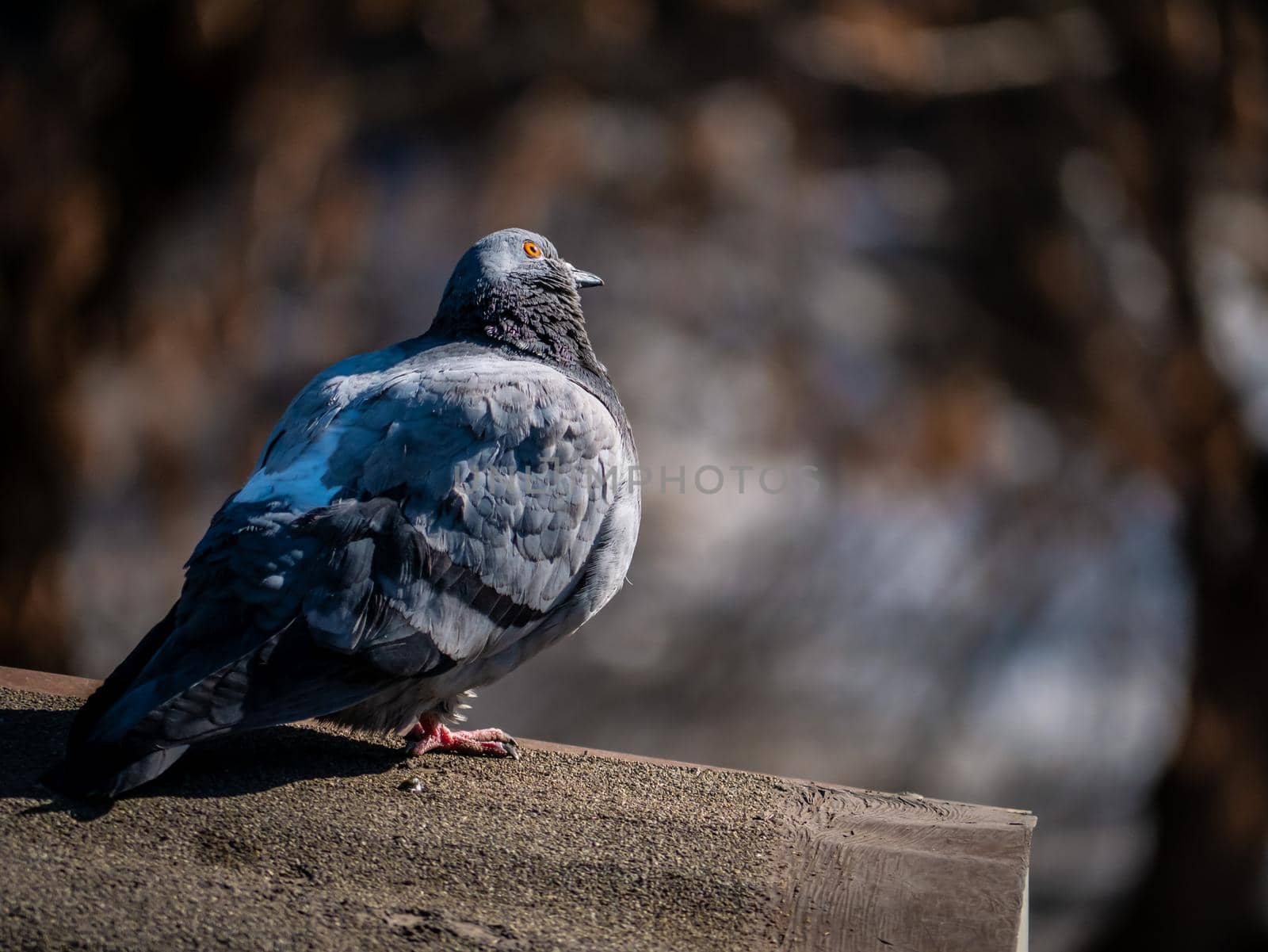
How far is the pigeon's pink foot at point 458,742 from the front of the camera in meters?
2.56

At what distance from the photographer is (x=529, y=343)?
2727 millimetres

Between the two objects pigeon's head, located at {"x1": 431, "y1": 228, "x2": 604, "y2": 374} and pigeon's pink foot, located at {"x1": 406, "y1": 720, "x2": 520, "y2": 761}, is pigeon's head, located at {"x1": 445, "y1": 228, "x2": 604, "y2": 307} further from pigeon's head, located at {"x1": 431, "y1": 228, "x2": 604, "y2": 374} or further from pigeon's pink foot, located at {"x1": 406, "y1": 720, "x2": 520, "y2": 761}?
pigeon's pink foot, located at {"x1": 406, "y1": 720, "x2": 520, "y2": 761}

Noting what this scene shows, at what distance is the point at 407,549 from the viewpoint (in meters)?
2.23

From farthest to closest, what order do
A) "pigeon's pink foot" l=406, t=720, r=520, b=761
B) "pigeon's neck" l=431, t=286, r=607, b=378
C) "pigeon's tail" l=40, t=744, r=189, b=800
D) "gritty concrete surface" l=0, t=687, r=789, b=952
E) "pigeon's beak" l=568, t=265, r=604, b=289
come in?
"pigeon's beak" l=568, t=265, r=604, b=289
"pigeon's neck" l=431, t=286, r=607, b=378
"pigeon's pink foot" l=406, t=720, r=520, b=761
"pigeon's tail" l=40, t=744, r=189, b=800
"gritty concrete surface" l=0, t=687, r=789, b=952

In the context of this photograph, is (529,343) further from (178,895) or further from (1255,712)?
(1255,712)

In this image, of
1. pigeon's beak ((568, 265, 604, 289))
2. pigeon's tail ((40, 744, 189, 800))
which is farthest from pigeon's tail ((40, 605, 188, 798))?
pigeon's beak ((568, 265, 604, 289))

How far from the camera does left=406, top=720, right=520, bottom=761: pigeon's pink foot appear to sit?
2.56 meters

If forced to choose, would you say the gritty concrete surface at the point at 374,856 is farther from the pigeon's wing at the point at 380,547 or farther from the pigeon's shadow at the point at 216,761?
the pigeon's wing at the point at 380,547

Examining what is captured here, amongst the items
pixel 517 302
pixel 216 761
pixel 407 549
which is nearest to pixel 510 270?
pixel 517 302

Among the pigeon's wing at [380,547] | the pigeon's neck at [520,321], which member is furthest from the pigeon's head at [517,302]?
the pigeon's wing at [380,547]

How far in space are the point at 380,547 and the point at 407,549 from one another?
52mm

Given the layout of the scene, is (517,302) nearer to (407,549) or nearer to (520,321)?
(520,321)

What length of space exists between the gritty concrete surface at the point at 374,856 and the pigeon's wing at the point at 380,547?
18 cm

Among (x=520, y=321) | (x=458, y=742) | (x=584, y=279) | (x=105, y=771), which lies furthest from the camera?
(x=584, y=279)
